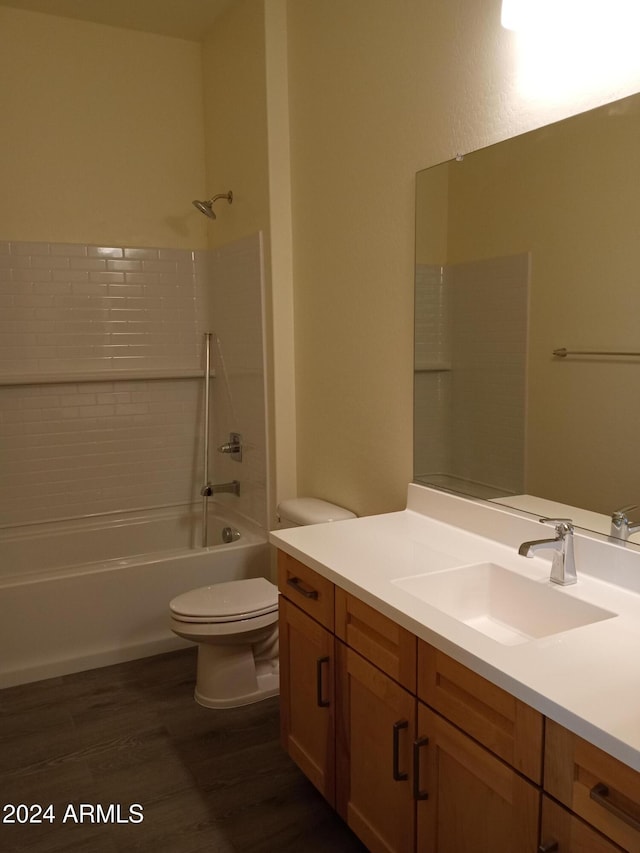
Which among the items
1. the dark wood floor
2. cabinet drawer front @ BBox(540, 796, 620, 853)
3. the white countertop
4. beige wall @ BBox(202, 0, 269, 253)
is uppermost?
beige wall @ BBox(202, 0, 269, 253)

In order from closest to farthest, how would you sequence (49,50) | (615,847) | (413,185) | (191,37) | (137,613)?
1. (615,847)
2. (413,185)
3. (137,613)
4. (49,50)
5. (191,37)

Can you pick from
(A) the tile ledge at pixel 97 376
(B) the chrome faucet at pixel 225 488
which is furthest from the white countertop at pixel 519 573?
(A) the tile ledge at pixel 97 376

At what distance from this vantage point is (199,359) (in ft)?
13.0

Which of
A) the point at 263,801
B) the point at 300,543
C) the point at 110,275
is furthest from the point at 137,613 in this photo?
the point at 110,275

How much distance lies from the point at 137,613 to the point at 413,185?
7.11ft

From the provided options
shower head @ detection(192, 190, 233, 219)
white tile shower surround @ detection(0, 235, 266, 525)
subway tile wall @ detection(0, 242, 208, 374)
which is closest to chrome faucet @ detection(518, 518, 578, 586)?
white tile shower surround @ detection(0, 235, 266, 525)

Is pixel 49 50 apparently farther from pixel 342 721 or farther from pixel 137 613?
pixel 342 721

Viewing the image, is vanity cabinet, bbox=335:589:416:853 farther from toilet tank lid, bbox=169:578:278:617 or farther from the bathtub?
the bathtub

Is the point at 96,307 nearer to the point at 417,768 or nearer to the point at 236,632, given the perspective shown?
the point at 236,632

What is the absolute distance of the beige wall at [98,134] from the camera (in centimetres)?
342

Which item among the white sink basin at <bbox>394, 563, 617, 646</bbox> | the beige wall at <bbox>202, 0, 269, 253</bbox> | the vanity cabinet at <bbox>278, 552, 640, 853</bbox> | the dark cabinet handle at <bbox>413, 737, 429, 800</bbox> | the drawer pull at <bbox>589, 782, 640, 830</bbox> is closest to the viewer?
the drawer pull at <bbox>589, 782, 640, 830</bbox>

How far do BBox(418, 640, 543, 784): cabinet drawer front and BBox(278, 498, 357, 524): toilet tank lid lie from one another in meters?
1.27

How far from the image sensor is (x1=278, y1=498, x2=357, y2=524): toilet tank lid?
2.77 meters

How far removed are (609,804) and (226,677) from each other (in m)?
1.89
